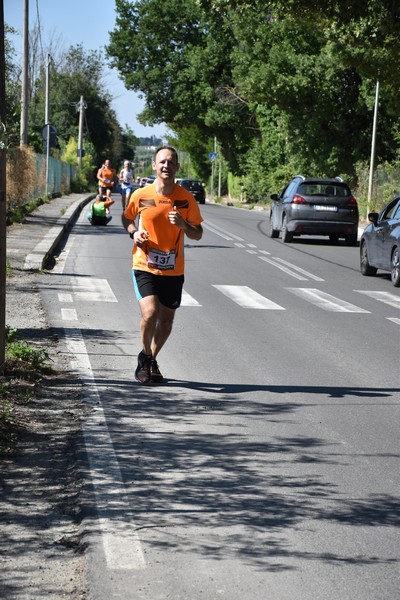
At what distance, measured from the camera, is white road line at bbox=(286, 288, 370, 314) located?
14945 millimetres

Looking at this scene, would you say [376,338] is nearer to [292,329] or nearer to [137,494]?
[292,329]

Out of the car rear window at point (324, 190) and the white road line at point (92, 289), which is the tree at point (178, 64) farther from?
the white road line at point (92, 289)

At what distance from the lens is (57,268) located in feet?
62.1

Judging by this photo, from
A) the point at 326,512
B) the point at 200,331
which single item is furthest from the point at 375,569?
the point at 200,331

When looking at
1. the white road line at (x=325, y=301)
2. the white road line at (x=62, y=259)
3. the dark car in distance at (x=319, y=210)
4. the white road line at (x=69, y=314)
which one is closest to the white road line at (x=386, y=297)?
the white road line at (x=325, y=301)

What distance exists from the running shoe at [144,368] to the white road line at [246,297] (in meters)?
5.71

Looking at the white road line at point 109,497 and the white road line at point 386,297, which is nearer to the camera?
the white road line at point 109,497

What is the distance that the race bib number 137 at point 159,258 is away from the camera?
29.8ft

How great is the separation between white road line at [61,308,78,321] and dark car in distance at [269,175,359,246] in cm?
1471

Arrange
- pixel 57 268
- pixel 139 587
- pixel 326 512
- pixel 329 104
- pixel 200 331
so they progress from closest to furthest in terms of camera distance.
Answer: pixel 139 587, pixel 326 512, pixel 200 331, pixel 57 268, pixel 329 104

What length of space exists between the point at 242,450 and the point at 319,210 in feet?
69.1

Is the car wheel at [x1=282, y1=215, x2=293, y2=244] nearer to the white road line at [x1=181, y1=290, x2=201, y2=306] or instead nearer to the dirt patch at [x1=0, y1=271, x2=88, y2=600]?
the white road line at [x1=181, y1=290, x2=201, y2=306]

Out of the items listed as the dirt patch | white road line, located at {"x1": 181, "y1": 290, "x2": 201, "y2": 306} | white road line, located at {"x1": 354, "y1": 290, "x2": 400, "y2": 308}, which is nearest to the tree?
white road line, located at {"x1": 354, "y1": 290, "x2": 400, "y2": 308}

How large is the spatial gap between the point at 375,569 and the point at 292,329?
26.2ft
